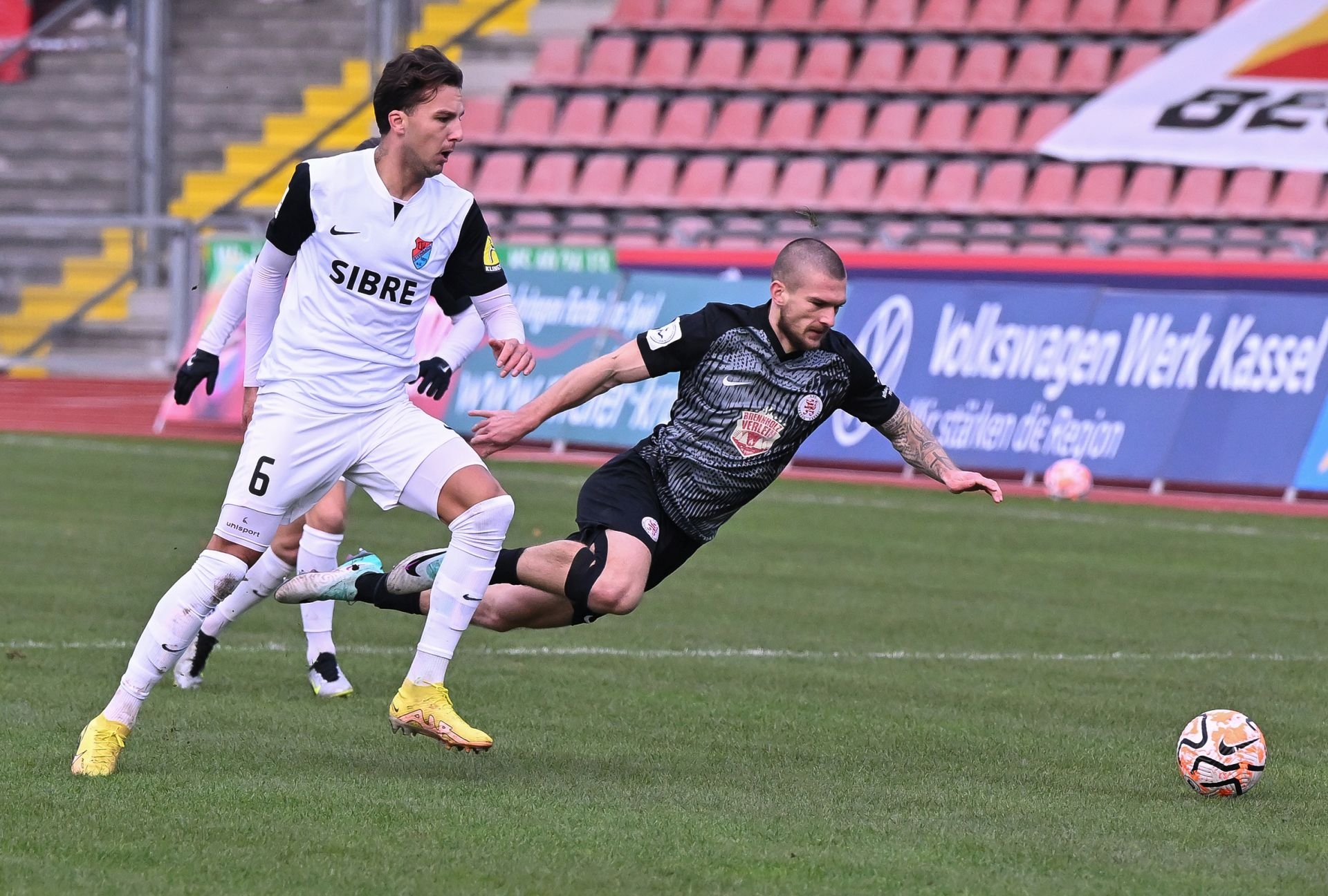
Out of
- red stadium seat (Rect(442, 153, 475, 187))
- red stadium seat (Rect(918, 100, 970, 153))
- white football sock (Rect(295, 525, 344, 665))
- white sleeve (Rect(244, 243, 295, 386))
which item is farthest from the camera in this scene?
red stadium seat (Rect(442, 153, 475, 187))

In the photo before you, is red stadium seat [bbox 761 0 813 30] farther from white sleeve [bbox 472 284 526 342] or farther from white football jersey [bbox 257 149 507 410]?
white football jersey [bbox 257 149 507 410]

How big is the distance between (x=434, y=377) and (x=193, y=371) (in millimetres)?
855

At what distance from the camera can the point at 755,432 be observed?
6.87 metres

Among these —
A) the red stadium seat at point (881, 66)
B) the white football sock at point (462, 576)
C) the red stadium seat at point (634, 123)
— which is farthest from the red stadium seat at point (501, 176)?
the white football sock at point (462, 576)

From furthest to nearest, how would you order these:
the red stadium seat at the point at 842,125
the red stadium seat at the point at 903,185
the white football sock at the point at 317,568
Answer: the red stadium seat at the point at 842,125 < the red stadium seat at the point at 903,185 < the white football sock at the point at 317,568

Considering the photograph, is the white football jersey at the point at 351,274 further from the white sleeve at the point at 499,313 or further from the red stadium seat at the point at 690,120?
the red stadium seat at the point at 690,120

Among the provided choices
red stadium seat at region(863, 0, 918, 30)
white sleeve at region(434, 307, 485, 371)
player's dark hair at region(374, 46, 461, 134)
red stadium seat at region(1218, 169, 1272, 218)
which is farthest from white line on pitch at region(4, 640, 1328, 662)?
red stadium seat at region(863, 0, 918, 30)

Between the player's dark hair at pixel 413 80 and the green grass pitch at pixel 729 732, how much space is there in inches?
80.3

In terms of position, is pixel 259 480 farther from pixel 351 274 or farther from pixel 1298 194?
pixel 1298 194

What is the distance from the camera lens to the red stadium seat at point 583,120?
2636 cm

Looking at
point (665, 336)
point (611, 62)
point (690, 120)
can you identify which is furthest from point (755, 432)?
point (611, 62)

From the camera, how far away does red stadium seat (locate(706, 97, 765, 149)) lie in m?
25.7

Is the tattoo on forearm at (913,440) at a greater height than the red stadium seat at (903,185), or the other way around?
the red stadium seat at (903,185)

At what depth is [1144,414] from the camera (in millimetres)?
16672
